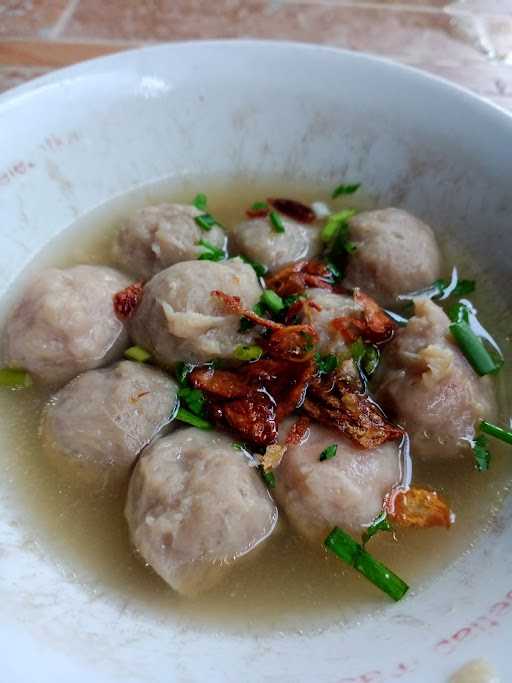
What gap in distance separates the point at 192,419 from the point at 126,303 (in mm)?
507

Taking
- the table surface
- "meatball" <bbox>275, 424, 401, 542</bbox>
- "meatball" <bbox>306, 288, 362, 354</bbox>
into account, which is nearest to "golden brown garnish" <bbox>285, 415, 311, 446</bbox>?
"meatball" <bbox>275, 424, 401, 542</bbox>

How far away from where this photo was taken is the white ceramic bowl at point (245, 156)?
65.2 inches

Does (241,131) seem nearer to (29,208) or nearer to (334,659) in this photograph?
(29,208)

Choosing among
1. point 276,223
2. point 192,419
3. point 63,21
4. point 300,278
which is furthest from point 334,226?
point 63,21

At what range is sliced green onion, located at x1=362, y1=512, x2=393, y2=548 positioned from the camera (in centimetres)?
179

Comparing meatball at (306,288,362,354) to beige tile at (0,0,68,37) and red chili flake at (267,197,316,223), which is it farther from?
beige tile at (0,0,68,37)

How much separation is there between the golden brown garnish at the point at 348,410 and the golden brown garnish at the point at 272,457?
0.16 metres

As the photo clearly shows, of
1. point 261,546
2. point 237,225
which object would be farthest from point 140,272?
point 261,546

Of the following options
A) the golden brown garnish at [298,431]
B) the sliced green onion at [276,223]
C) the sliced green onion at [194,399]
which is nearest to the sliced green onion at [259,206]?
the sliced green onion at [276,223]

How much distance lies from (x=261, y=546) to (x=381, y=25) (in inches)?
124

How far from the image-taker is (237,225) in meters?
2.64

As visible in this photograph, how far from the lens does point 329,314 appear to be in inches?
81.7

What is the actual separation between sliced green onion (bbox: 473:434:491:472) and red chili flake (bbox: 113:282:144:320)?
1.24 m

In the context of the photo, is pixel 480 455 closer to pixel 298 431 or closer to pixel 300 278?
pixel 298 431
